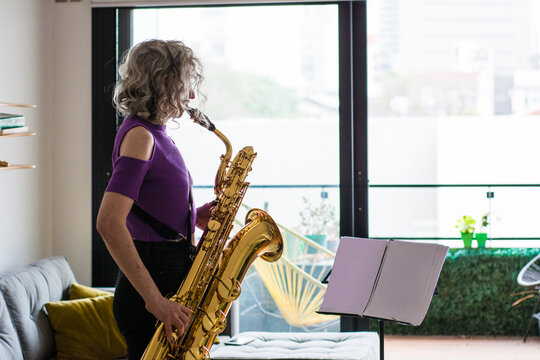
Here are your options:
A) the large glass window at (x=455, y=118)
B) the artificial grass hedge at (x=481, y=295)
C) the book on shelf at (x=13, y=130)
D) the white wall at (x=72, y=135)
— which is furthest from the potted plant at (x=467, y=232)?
the book on shelf at (x=13, y=130)

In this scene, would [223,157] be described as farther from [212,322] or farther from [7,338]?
[7,338]

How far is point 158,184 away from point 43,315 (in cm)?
194

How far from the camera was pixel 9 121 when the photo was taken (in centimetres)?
329

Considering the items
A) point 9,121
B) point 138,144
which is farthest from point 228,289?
point 9,121

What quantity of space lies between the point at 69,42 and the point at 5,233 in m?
1.27

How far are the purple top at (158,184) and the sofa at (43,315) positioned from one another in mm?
1564

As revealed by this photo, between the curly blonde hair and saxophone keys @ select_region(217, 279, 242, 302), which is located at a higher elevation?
the curly blonde hair

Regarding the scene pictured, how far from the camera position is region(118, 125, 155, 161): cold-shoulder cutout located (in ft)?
5.48

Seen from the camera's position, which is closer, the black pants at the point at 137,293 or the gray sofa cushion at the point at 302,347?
the black pants at the point at 137,293

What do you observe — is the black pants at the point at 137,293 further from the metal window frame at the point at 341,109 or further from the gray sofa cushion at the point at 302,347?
the metal window frame at the point at 341,109

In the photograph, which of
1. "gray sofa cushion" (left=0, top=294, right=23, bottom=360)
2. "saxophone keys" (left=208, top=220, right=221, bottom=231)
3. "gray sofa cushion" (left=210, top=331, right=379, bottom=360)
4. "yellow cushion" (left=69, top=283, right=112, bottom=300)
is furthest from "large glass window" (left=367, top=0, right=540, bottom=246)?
"saxophone keys" (left=208, top=220, right=221, bottom=231)

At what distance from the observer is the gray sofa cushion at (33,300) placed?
3.14 metres

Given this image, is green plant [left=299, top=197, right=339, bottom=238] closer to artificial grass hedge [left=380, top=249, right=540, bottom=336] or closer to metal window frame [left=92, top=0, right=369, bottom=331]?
metal window frame [left=92, top=0, right=369, bottom=331]

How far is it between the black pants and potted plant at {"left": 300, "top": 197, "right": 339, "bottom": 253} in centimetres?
247
